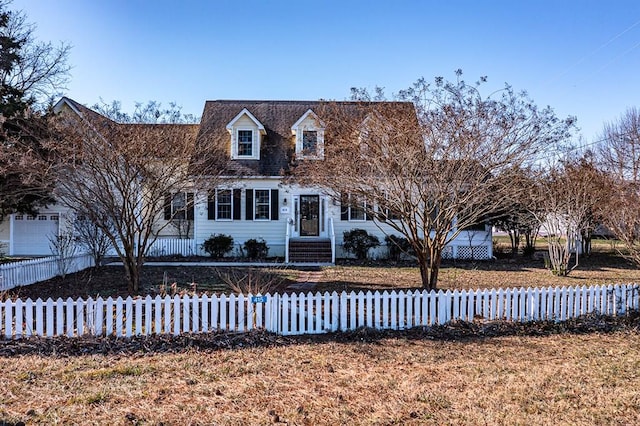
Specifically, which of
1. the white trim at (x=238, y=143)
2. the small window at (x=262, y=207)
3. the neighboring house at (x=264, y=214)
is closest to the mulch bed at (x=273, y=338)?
the neighboring house at (x=264, y=214)

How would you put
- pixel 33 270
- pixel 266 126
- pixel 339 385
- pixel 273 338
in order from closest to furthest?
pixel 339 385 → pixel 273 338 → pixel 33 270 → pixel 266 126

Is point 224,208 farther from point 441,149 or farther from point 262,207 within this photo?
point 441,149

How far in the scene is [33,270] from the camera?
10453 millimetres

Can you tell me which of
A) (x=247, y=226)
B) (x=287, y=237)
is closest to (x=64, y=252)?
(x=247, y=226)

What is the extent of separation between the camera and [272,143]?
19016mm

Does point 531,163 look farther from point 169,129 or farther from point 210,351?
point 169,129

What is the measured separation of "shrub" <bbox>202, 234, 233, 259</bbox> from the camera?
17.3 meters

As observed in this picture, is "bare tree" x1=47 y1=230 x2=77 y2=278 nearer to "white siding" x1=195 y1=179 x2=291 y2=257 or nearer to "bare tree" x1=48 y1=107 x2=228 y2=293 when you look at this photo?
"bare tree" x1=48 y1=107 x2=228 y2=293

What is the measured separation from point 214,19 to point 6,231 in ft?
51.0

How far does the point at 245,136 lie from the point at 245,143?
0.34 meters

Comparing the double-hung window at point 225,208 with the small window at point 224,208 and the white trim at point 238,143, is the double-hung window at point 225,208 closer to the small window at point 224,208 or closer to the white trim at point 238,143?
the small window at point 224,208

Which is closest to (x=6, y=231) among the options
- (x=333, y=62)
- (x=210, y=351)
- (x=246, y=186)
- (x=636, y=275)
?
(x=246, y=186)

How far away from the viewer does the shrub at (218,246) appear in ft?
56.7

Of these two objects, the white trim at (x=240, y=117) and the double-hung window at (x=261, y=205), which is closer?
the double-hung window at (x=261, y=205)
